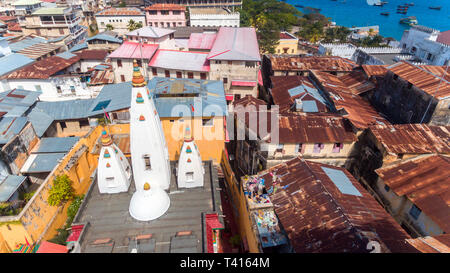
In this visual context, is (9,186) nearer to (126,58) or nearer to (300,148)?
(300,148)

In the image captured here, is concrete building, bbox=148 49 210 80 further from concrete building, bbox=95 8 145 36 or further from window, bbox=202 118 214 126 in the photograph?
concrete building, bbox=95 8 145 36

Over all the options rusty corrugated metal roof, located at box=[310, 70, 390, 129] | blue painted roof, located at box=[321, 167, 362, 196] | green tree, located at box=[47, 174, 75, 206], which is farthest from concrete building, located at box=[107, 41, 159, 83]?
blue painted roof, located at box=[321, 167, 362, 196]

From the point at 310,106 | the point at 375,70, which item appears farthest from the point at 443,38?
the point at 310,106

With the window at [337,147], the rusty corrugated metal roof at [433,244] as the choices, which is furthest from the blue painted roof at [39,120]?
the rusty corrugated metal roof at [433,244]

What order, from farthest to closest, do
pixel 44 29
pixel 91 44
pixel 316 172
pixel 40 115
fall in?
pixel 44 29, pixel 91 44, pixel 40 115, pixel 316 172

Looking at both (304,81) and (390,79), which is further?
(304,81)
